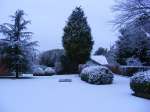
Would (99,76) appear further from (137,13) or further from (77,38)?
(77,38)

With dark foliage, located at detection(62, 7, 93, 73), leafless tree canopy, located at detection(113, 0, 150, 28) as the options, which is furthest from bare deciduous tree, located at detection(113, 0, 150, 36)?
dark foliage, located at detection(62, 7, 93, 73)

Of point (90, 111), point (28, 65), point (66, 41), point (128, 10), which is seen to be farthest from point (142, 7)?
point (66, 41)

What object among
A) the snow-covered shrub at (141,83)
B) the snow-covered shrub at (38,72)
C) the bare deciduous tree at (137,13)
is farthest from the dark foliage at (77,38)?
the snow-covered shrub at (141,83)

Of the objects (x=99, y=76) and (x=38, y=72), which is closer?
(x=99, y=76)

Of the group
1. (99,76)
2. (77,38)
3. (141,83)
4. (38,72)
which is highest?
(77,38)

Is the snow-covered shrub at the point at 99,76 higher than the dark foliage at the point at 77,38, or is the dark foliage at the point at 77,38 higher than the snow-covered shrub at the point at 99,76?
the dark foliage at the point at 77,38

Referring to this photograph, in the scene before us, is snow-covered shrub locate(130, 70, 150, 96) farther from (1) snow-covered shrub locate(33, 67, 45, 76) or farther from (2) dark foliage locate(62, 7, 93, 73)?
(2) dark foliage locate(62, 7, 93, 73)

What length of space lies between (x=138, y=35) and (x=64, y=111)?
1809 cm

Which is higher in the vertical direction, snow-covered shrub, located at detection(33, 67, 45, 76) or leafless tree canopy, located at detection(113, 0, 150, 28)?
leafless tree canopy, located at detection(113, 0, 150, 28)

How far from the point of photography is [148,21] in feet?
87.9

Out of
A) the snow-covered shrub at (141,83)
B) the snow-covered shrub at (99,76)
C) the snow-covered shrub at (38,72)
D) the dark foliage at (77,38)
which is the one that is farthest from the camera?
the dark foliage at (77,38)

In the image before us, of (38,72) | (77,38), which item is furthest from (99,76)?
(77,38)

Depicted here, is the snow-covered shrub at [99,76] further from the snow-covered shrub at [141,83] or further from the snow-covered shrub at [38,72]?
the snow-covered shrub at [38,72]

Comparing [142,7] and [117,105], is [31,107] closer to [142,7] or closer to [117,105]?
[117,105]
